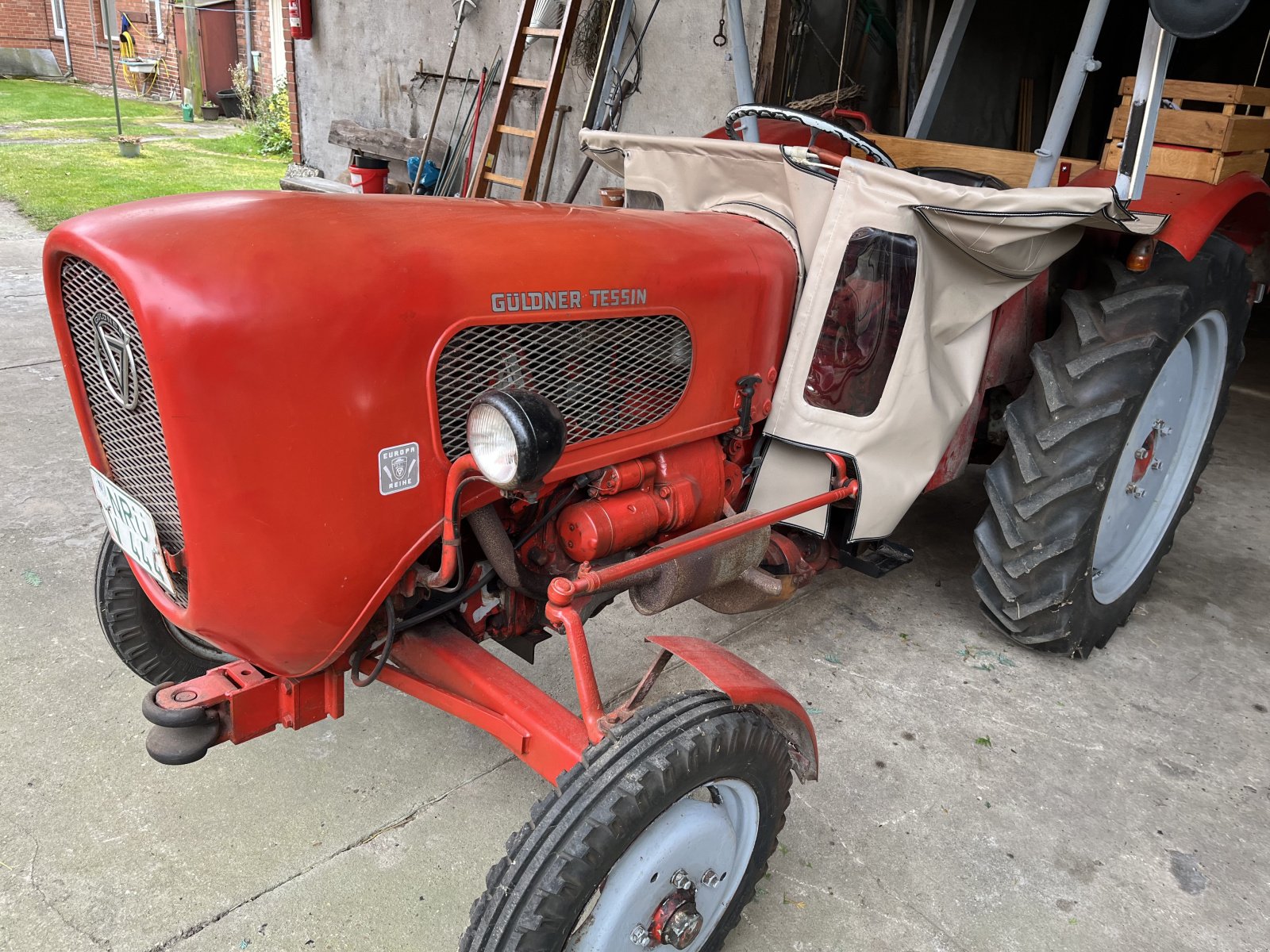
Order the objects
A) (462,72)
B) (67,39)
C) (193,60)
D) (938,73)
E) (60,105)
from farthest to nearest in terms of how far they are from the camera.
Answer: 1. (67,39)
2. (193,60)
3. (60,105)
4. (462,72)
5. (938,73)

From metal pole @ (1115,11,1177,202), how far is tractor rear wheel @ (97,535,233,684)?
7.47 ft

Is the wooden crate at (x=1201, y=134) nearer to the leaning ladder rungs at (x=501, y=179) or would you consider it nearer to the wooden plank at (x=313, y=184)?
the leaning ladder rungs at (x=501, y=179)

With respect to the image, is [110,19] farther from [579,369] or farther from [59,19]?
[579,369]

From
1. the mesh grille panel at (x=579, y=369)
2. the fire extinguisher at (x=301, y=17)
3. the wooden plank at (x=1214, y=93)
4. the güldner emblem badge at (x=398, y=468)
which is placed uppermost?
the fire extinguisher at (x=301, y=17)

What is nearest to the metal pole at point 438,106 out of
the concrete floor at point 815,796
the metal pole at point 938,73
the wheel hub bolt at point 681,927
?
the metal pole at point 938,73

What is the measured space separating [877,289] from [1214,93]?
46.8 inches

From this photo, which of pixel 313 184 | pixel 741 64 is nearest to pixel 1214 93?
pixel 741 64

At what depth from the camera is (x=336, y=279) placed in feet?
4.65

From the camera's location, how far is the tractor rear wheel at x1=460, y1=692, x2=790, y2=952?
4.79 feet

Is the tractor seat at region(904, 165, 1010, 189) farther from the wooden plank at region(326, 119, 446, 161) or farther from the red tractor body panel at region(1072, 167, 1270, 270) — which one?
the wooden plank at region(326, 119, 446, 161)

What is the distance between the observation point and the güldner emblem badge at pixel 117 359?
143cm

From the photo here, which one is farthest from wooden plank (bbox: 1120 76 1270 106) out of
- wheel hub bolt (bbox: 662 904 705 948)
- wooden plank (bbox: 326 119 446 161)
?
wooden plank (bbox: 326 119 446 161)

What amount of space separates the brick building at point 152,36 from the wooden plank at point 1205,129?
1336 cm

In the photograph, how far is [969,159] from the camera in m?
3.07
